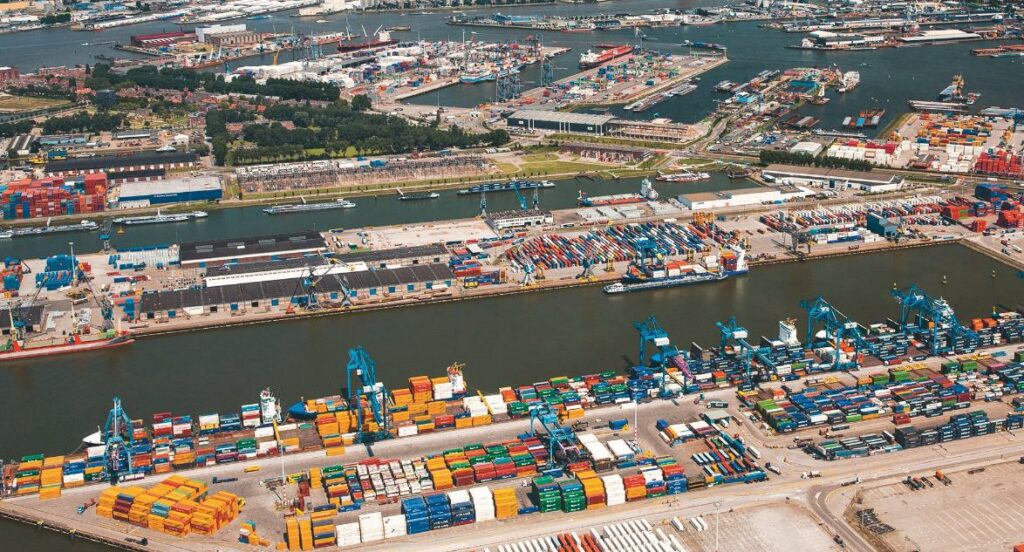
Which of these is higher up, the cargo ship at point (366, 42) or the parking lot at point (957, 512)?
the cargo ship at point (366, 42)

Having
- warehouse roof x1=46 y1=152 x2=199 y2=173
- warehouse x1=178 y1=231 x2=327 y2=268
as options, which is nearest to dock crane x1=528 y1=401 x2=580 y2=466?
warehouse x1=178 y1=231 x2=327 y2=268

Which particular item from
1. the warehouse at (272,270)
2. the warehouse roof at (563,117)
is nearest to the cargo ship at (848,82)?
the warehouse roof at (563,117)

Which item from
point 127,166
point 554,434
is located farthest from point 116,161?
point 554,434

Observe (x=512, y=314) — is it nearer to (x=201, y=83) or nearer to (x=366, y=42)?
(x=201, y=83)

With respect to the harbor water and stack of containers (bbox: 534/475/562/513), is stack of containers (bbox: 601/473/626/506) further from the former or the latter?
the harbor water

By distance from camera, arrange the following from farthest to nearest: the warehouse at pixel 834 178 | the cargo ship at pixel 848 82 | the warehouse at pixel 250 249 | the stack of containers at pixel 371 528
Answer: the cargo ship at pixel 848 82 → the warehouse at pixel 834 178 → the warehouse at pixel 250 249 → the stack of containers at pixel 371 528

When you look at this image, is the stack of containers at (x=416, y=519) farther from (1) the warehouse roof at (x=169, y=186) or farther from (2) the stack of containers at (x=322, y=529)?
(1) the warehouse roof at (x=169, y=186)

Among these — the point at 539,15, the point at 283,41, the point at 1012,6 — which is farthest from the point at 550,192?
the point at 1012,6
